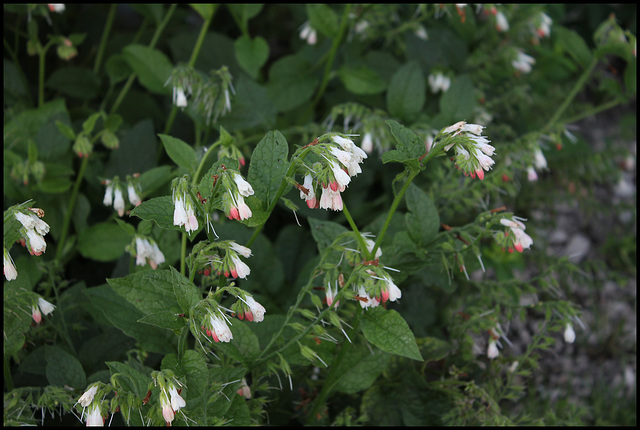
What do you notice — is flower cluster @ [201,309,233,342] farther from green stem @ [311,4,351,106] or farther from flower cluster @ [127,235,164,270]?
green stem @ [311,4,351,106]

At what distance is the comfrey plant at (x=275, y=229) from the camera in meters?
1.25

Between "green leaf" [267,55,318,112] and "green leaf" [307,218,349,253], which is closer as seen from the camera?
"green leaf" [307,218,349,253]

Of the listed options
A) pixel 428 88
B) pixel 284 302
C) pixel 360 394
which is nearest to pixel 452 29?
pixel 428 88

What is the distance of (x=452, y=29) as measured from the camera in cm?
295

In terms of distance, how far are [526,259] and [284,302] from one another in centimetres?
160

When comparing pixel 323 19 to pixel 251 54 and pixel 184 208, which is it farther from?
pixel 184 208

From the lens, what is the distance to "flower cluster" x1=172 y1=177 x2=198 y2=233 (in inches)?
46.5

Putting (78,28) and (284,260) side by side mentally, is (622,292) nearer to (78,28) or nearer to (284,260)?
(284,260)

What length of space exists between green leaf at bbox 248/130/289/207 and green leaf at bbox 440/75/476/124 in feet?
3.82

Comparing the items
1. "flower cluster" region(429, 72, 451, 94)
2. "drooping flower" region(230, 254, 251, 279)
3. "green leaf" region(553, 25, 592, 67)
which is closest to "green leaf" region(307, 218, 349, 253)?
"drooping flower" region(230, 254, 251, 279)

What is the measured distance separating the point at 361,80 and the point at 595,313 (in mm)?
1837

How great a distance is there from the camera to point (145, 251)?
151 cm

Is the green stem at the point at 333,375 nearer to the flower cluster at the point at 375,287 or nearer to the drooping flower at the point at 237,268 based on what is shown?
the flower cluster at the point at 375,287

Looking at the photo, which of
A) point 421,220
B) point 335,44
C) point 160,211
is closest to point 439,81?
point 335,44
